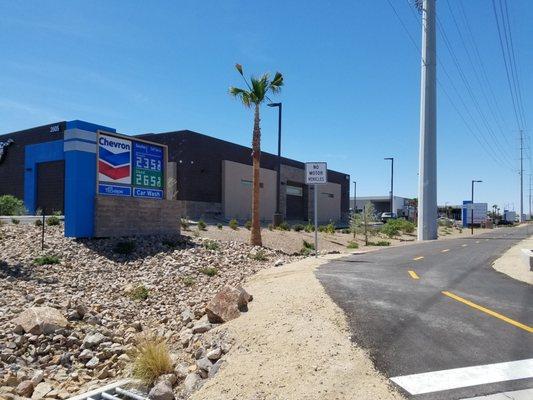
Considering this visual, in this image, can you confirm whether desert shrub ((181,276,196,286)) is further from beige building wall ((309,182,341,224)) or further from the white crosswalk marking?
beige building wall ((309,182,341,224))

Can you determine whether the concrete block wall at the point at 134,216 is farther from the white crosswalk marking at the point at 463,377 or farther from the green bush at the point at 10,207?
the white crosswalk marking at the point at 463,377

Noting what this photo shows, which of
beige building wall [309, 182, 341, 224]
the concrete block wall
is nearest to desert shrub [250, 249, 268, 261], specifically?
the concrete block wall

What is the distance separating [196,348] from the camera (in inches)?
326

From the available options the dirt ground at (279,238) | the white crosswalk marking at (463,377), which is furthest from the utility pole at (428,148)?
the white crosswalk marking at (463,377)

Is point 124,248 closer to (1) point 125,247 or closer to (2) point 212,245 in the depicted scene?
(1) point 125,247

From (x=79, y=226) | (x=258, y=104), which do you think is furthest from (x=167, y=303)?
(x=258, y=104)

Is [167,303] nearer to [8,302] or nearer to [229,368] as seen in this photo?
[8,302]

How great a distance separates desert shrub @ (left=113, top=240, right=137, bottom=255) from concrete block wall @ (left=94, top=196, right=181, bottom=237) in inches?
39.0

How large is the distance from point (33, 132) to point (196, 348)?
40810 mm

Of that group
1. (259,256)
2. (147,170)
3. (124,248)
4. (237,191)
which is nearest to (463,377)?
(124,248)

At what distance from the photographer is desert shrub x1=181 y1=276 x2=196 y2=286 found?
1480 cm

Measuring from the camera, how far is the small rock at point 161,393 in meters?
6.42

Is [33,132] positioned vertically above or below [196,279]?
above

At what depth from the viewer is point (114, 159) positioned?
1941 centimetres
